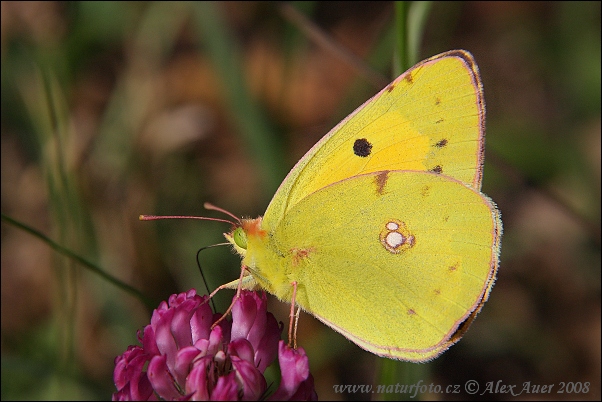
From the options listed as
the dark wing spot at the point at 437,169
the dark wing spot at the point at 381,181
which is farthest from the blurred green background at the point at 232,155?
the dark wing spot at the point at 381,181

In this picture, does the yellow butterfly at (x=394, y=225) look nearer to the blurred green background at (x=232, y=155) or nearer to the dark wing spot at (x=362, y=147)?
the dark wing spot at (x=362, y=147)

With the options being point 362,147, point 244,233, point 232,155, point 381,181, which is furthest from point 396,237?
point 232,155

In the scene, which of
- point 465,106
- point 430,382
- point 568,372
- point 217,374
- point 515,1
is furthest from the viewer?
point 515,1

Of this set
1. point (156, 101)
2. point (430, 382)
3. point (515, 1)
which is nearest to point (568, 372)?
point (430, 382)

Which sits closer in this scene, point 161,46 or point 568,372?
point 568,372

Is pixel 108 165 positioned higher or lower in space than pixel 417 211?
lower

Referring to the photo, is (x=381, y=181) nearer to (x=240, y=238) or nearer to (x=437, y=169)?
(x=437, y=169)

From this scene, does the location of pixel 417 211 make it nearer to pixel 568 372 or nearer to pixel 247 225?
pixel 247 225
